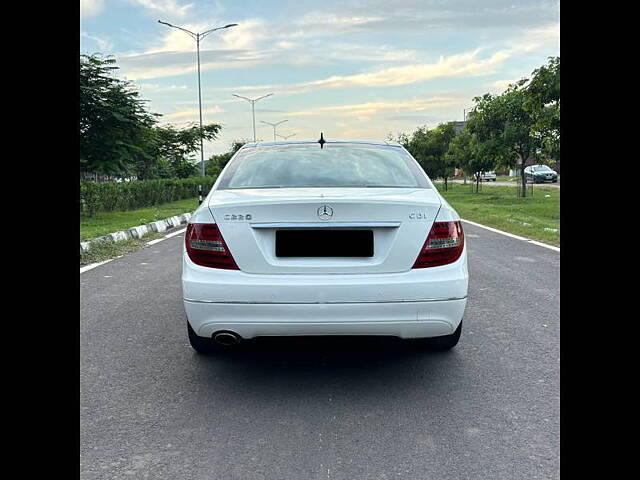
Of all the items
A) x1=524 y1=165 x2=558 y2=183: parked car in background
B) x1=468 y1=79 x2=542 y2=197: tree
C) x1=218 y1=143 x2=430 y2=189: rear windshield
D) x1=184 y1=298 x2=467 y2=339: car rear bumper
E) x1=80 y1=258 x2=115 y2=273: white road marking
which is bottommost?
x1=80 y1=258 x2=115 y2=273: white road marking

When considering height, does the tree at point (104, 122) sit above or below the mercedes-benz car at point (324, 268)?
above

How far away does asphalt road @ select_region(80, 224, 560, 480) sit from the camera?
8.83 ft

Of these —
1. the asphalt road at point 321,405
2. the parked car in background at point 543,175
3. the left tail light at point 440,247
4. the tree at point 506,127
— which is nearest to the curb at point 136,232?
the asphalt road at point 321,405

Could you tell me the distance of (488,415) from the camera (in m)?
3.19

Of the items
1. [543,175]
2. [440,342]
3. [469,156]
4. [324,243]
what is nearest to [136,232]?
[440,342]

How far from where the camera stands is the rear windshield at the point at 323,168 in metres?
3.96

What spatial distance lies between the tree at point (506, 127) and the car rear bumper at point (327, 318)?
2233cm

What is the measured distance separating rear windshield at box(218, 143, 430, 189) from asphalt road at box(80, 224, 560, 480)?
1.02m

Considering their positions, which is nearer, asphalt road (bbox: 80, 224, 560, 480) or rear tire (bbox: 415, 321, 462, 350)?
asphalt road (bbox: 80, 224, 560, 480)

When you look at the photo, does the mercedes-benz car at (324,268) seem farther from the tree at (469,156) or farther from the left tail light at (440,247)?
the tree at (469,156)

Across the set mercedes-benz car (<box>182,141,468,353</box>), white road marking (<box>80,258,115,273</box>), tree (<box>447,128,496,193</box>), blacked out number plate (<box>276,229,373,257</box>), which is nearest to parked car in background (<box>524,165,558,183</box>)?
tree (<box>447,128,496,193</box>)

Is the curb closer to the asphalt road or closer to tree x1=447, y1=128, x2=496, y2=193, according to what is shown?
the asphalt road
